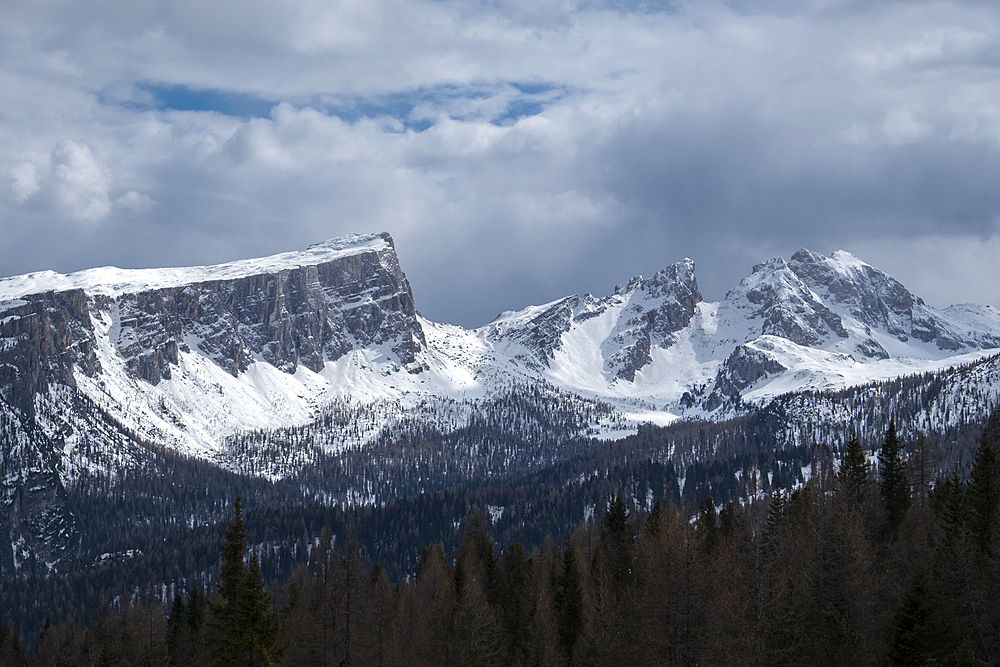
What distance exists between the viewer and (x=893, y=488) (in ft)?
283

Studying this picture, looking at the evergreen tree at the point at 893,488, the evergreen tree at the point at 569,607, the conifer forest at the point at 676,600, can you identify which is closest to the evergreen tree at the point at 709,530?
the conifer forest at the point at 676,600

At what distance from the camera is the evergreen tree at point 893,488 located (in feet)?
275

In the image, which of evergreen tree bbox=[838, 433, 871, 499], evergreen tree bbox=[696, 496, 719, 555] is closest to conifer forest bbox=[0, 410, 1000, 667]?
evergreen tree bbox=[838, 433, 871, 499]

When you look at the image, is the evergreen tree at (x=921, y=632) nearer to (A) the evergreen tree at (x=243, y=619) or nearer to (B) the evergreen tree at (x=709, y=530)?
(B) the evergreen tree at (x=709, y=530)

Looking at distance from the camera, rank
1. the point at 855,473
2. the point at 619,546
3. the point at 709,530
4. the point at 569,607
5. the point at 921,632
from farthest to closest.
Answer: the point at 855,473 < the point at 619,546 < the point at 709,530 < the point at 569,607 < the point at 921,632

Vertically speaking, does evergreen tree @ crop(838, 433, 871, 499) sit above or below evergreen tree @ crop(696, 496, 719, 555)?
above

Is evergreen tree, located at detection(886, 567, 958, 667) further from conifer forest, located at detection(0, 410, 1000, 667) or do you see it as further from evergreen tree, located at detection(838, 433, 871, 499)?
evergreen tree, located at detection(838, 433, 871, 499)

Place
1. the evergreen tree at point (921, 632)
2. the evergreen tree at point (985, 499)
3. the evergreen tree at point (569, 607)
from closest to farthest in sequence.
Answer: the evergreen tree at point (921, 632), the evergreen tree at point (985, 499), the evergreen tree at point (569, 607)

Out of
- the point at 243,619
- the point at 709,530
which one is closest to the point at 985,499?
the point at 709,530

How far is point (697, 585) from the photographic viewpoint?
49.1 meters

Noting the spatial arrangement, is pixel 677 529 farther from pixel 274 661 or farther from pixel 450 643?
pixel 450 643

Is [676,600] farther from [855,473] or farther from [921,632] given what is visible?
[855,473]

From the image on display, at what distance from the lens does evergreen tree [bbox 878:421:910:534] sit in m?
83.9

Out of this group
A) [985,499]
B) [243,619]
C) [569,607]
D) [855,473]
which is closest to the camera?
[243,619]
